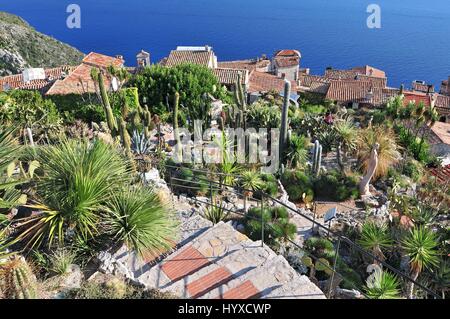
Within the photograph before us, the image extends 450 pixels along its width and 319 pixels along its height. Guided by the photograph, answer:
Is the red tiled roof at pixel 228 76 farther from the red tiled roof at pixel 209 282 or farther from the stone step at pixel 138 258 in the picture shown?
the red tiled roof at pixel 209 282

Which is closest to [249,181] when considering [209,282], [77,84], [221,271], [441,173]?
[221,271]

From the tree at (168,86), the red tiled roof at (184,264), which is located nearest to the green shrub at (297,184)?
the red tiled roof at (184,264)

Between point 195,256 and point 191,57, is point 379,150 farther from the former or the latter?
point 191,57

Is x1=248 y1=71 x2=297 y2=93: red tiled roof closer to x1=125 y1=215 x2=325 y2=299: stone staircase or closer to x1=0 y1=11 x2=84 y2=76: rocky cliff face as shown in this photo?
x1=125 y1=215 x2=325 y2=299: stone staircase

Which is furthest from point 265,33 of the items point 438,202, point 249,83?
point 438,202

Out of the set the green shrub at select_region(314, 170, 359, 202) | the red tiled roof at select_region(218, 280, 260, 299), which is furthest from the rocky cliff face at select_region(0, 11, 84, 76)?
the red tiled roof at select_region(218, 280, 260, 299)
